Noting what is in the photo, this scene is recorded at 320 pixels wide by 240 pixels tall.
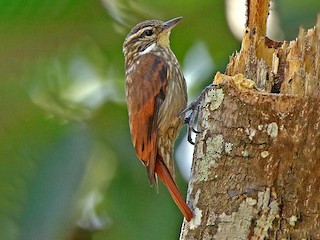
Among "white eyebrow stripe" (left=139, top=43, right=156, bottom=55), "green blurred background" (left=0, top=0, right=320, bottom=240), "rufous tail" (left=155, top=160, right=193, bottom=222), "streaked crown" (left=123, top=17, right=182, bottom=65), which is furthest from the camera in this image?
"white eyebrow stripe" (left=139, top=43, right=156, bottom=55)

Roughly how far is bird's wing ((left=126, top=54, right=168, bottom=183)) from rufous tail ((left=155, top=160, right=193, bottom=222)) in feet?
0.11

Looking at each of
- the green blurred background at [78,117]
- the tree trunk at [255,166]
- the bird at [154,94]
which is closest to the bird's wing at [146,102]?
the bird at [154,94]

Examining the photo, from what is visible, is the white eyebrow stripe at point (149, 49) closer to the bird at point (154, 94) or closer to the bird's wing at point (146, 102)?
the bird at point (154, 94)

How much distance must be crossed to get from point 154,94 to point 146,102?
0.09m

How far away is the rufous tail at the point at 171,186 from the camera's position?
10.6ft

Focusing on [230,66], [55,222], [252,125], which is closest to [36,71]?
[55,222]

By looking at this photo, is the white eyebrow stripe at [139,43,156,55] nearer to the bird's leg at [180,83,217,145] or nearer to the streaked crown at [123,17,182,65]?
the streaked crown at [123,17,182,65]

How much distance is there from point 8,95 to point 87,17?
56 centimetres

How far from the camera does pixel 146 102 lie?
4672mm

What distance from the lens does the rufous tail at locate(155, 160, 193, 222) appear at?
3.25 m

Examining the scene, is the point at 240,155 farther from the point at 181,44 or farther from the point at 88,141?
the point at 181,44

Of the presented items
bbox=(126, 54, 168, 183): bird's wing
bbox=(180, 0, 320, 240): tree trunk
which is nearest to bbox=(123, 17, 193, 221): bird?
bbox=(126, 54, 168, 183): bird's wing

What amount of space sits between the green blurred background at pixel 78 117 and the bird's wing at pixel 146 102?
0.42 feet

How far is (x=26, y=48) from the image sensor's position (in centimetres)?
471
